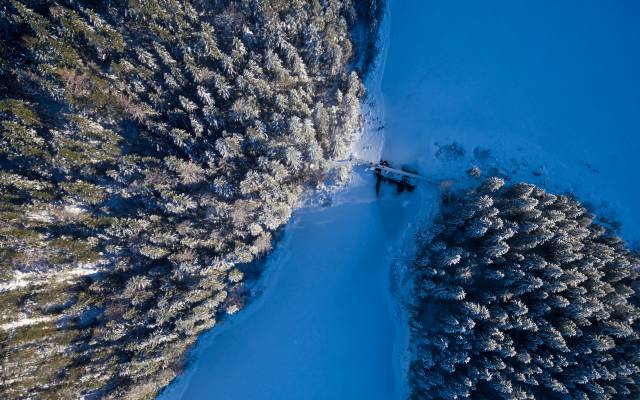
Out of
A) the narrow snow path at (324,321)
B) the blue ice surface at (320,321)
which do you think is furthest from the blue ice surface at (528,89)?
the blue ice surface at (320,321)

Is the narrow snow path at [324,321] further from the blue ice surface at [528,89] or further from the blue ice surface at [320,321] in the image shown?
the blue ice surface at [528,89]

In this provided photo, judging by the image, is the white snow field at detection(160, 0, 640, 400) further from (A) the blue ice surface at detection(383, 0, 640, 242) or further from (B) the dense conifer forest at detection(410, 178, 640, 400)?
(B) the dense conifer forest at detection(410, 178, 640, 400)

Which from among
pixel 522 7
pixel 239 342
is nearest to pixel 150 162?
pixel 239 342

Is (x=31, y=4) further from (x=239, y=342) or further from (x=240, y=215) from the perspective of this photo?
(x=239, y=342)

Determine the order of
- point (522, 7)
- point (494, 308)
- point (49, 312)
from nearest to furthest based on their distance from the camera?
1. point (494, 308)
2. point (49, 312)
3. point (522, 7)

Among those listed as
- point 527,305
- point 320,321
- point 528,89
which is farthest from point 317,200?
point 528,89

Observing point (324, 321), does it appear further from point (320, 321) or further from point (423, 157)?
point (423, 157)

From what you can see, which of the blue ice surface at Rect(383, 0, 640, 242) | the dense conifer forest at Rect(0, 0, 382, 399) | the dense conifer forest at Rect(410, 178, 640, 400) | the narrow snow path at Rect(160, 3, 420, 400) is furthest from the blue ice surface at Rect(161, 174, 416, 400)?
the blue ice surface at Rect(383, 0, 640, 242)
